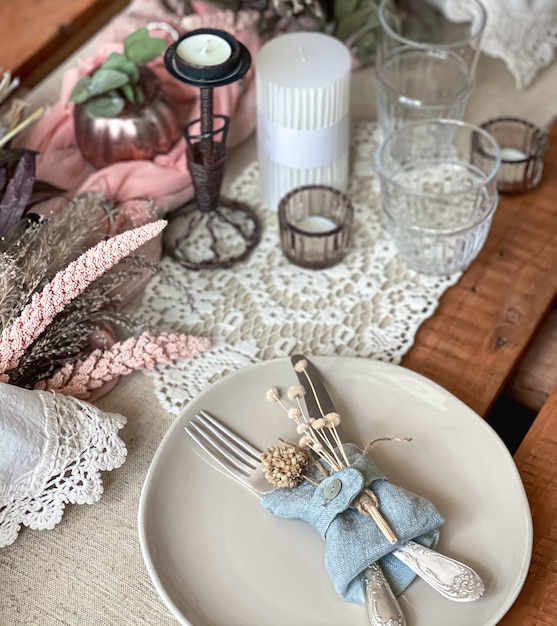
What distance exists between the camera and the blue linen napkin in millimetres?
621

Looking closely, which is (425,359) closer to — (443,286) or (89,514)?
(443,286)

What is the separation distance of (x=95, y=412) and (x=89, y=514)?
8cm

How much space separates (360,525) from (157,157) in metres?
0.48

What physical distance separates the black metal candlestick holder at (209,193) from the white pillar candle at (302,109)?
0.05m

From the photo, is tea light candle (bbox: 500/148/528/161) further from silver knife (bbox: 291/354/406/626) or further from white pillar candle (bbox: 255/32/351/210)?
silver knife (bbox: 291/354/406/626)

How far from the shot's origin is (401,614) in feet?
2.00

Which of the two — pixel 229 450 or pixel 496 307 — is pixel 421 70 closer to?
pixel 496 307

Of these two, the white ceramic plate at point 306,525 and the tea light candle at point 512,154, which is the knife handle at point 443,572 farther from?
the tea light candle at point 512,154

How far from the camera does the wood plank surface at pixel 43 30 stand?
3.68ft

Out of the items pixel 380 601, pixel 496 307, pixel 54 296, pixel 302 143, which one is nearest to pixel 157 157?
pixel 302 143

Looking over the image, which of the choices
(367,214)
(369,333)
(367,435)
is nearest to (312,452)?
(367,435)

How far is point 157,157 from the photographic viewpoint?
36.5 inches

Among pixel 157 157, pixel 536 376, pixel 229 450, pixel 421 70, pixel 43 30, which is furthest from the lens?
pixel 43 30

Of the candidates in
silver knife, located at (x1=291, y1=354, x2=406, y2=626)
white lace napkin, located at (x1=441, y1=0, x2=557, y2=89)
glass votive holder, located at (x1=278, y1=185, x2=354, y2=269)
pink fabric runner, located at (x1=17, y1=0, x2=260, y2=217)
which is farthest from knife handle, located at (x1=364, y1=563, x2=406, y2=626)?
white lace napkin, located at (x1=441, y1=0, x2=557, y2=89)
